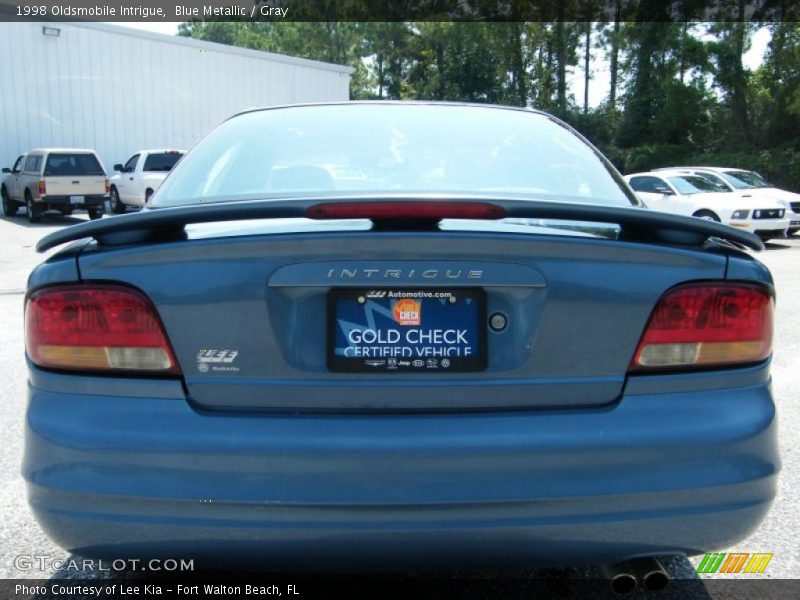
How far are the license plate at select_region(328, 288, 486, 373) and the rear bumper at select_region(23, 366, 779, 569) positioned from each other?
14 centimetres

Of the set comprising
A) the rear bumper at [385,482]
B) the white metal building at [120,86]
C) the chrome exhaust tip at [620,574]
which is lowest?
the chrome exhaust tip at [620,574]

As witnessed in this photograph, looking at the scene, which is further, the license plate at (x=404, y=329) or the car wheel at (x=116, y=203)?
the car wheel at (x=116, y=203)

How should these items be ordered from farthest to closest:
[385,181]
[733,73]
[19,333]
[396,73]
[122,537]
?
[396,73], [733,73], [19,333], [385,181], [122,537]

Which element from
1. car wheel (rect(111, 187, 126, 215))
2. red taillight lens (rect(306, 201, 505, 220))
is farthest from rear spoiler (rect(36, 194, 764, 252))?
car wheel (rect(111, 187, 126, 215))

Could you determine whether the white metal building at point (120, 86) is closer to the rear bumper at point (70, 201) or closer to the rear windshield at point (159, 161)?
the rear windshield at point (159, 161)

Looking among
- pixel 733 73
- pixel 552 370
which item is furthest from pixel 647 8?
pixel 552 370

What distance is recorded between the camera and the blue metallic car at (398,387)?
1.91m

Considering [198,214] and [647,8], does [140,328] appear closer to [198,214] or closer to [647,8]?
[198,214]

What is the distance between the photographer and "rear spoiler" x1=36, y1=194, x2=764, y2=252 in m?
1.98

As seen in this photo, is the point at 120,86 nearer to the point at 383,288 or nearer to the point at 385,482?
the point at 383,288

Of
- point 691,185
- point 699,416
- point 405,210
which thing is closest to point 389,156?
point 405,210

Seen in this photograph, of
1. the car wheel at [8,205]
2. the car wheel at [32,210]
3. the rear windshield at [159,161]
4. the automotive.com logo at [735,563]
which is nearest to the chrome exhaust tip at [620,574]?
the automotive.com logo at [735,563]

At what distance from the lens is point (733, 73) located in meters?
34.8

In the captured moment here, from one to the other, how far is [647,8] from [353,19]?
19820 mm
